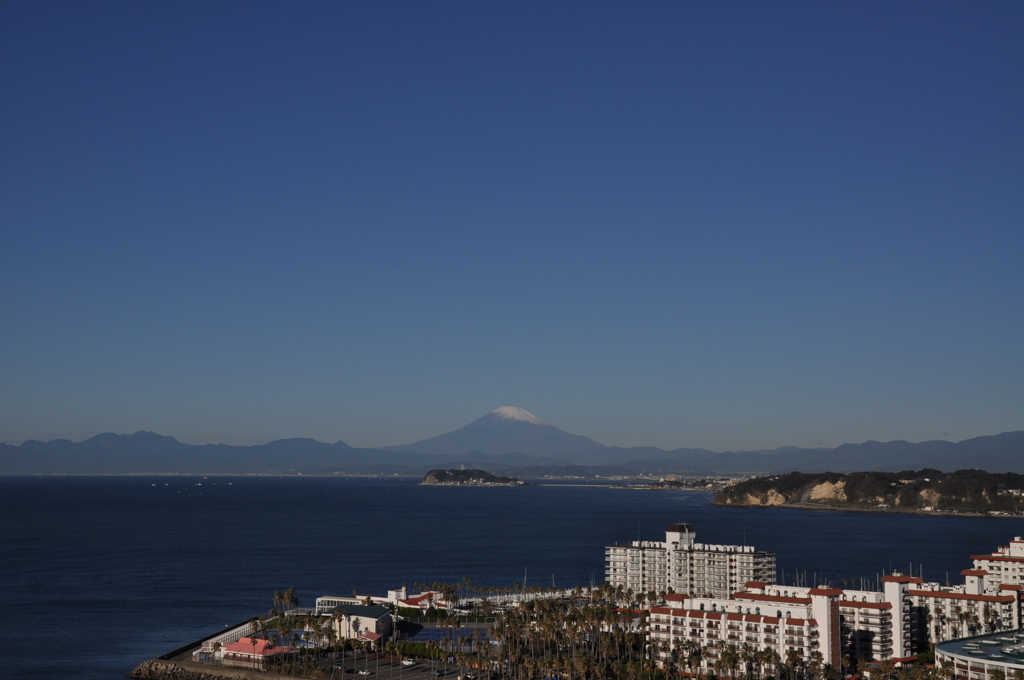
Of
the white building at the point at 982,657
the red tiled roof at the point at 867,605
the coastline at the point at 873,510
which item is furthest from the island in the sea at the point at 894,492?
the white building at the point at 982,657

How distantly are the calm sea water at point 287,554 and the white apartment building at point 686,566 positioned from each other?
7.04 m

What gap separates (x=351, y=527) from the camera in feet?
351

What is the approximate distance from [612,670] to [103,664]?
19.1 meters

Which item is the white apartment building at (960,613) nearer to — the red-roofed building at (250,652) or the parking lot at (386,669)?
the parking lot at (386,669)

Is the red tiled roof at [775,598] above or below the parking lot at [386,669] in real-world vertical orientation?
above

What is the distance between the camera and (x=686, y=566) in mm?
52062

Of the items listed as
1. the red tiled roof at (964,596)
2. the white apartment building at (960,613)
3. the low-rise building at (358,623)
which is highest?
the red tiled roof at (964,596)

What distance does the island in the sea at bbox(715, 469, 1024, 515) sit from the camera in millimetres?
133875

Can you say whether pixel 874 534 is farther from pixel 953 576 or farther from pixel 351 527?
pixel 351 527

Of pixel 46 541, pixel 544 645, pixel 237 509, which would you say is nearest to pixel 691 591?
pixel 544 645

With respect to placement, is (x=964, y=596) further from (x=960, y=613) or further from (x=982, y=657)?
(x=982, y=657)

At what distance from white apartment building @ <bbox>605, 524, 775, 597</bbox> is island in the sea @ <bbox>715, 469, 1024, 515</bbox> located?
306ft

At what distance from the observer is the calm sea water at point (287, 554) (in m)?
45.4

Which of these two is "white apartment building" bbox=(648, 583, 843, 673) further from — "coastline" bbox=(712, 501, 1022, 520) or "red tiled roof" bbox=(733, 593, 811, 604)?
"coastline" bbox=(712, 501, 1022, 520)
